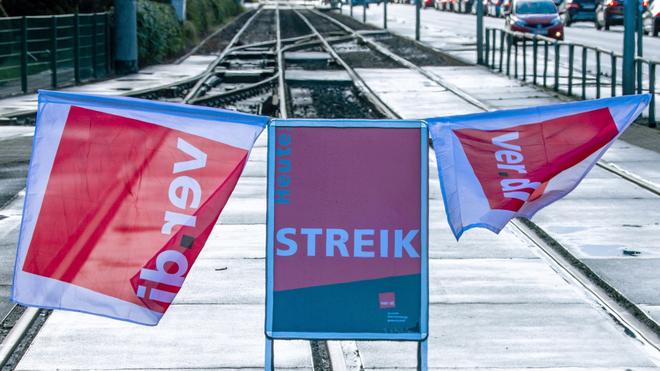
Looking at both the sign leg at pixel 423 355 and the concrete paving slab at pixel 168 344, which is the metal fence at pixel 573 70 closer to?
the concrete paving slab at pixel 168 344

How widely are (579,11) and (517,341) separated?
49.8 m

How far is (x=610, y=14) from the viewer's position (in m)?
49.0

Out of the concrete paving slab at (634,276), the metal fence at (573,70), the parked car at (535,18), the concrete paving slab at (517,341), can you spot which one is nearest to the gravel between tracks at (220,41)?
the parked car at (535,18)

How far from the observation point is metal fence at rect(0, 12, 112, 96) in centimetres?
2416

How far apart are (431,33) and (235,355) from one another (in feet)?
150

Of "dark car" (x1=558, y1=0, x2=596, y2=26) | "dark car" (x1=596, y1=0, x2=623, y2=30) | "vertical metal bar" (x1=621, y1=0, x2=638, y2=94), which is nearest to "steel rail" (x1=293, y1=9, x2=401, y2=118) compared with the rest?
"vertical metal bar" (x1=621, y1=0, x2=638, y2=94)

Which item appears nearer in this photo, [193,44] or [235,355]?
[235,355]

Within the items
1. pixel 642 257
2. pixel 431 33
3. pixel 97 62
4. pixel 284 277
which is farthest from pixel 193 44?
pixel 284 277

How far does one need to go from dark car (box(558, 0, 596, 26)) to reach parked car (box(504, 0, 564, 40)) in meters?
13.2

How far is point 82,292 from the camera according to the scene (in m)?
5.27

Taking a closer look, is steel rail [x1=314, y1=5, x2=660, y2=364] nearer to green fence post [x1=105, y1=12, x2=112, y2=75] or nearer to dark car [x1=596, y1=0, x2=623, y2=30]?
green fence post [x1=105, y1=12, x2=112, y2=75]

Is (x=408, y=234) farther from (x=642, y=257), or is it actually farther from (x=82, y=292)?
(x=642, y=257)

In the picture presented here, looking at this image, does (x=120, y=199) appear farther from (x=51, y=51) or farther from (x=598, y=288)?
(x=51, y=51)

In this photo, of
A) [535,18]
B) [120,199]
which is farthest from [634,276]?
[535,18]
